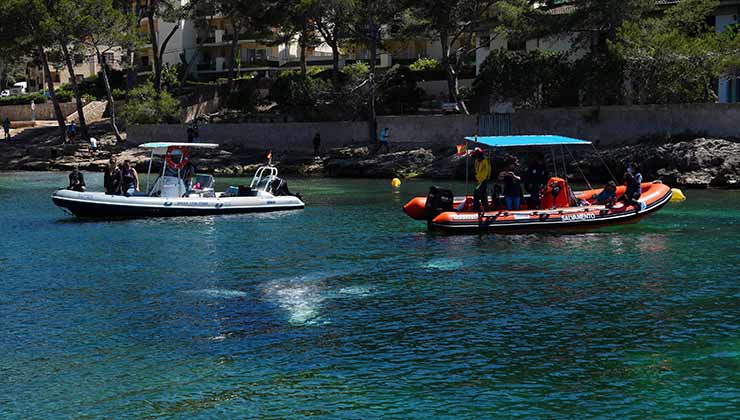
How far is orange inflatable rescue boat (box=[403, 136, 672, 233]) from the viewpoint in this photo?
27328 mm

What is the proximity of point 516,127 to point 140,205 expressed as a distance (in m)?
26.3

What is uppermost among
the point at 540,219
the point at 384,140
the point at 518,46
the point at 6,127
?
the point at 518,46

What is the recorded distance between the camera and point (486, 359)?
49.4ft

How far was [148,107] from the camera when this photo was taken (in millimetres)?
65000

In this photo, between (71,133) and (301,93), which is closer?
(301,93)

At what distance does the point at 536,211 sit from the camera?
27484 millimetres

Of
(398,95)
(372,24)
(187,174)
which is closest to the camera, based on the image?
(187,174)

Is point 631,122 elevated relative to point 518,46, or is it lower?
lower

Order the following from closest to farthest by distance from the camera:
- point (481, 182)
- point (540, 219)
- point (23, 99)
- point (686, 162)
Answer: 1. point (540, 219)
2. point (481, 182)
3. point (686, 162)
4. point (23, 99)

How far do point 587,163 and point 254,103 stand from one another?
29625 mm

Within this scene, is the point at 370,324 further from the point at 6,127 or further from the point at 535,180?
the point at 6,127

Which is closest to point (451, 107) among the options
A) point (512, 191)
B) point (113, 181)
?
point (113, 181)

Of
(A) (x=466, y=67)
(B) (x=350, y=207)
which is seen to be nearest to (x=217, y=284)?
(B) (x=350, y=207)

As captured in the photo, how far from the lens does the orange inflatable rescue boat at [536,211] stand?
89.7ft
